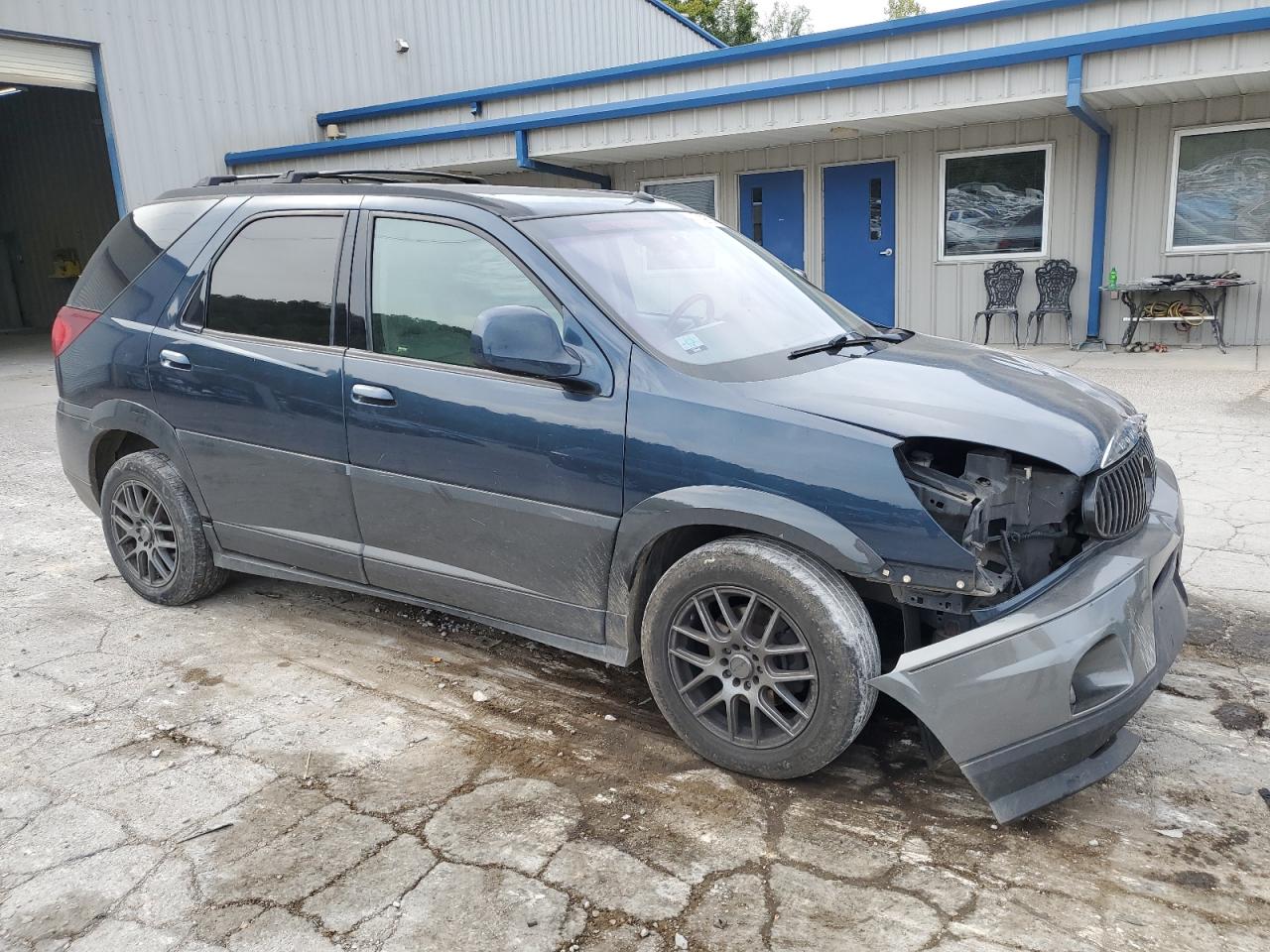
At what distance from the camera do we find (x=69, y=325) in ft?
15.3

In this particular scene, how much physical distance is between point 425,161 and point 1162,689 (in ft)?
43.0

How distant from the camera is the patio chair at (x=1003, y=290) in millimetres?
12250

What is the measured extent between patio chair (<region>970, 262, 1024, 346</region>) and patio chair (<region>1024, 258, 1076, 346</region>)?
256 millimetres

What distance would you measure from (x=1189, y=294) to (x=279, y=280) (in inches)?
421

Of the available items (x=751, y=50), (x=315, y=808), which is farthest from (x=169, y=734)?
(x=751, y=50)

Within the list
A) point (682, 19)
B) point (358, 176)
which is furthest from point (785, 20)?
point (358, 176)

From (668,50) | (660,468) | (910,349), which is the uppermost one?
(668,50)

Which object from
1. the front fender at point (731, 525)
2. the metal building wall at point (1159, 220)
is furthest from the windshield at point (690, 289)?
the metal building wall at point (1159, 220)

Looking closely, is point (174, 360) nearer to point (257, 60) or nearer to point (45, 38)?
point (45, 38)

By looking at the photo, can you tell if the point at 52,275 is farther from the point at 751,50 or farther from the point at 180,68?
the point at 751,50

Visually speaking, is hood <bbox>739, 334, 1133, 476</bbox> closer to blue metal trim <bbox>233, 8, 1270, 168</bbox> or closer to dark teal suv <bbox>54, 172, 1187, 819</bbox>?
dark teal suv <bbox>54, 172, 1187, 819</bbox>

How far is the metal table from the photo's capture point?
35.1 ft

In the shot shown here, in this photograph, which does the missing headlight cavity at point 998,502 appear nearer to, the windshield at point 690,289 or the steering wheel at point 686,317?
the windshield at point 690,289

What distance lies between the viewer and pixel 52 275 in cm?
2350
